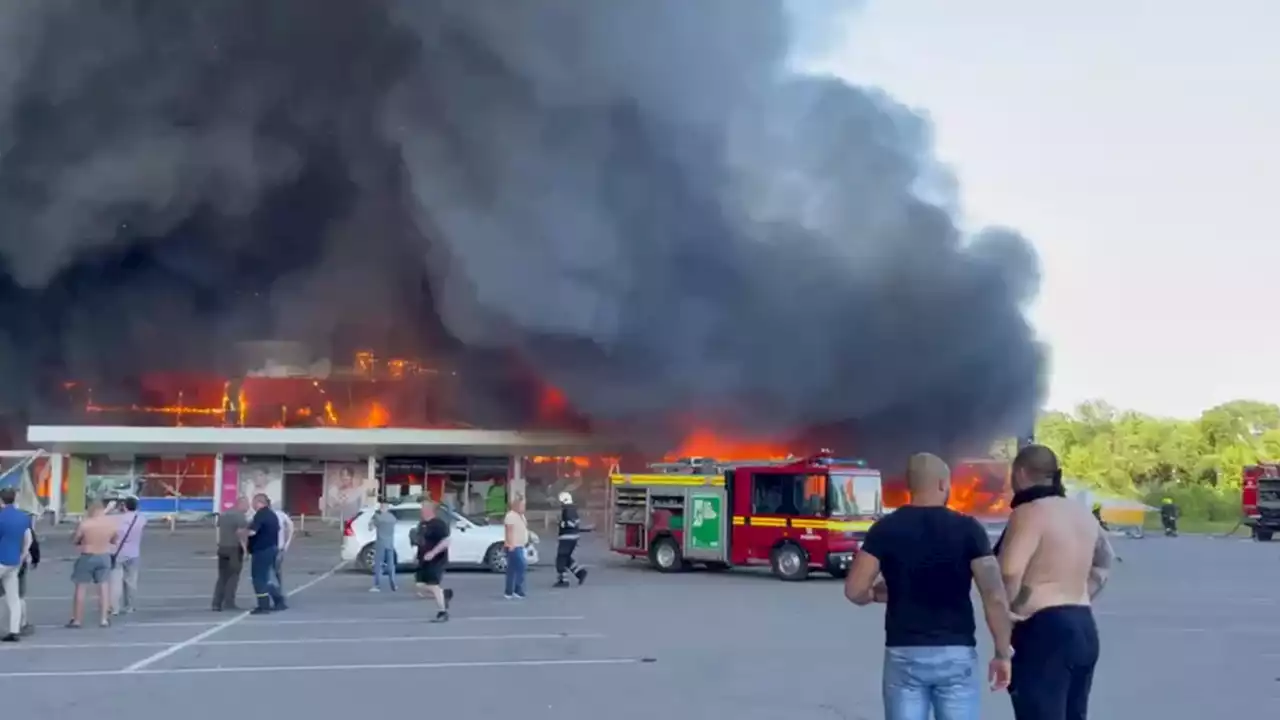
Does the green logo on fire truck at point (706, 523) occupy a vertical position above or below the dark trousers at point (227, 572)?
above

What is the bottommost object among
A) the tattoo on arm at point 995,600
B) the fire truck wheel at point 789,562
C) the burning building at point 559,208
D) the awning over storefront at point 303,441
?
the fire truck wheel at point 789,562

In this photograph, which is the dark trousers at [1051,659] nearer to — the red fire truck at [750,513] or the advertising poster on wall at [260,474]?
the red fire truck at [750,513]

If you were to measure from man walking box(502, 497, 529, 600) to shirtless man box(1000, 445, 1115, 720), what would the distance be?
1104cm

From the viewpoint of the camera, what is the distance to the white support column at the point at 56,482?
118 ft

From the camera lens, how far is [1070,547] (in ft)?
17.1

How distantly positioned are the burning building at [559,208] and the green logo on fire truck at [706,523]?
12.2 metres

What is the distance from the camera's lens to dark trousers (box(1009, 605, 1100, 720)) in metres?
5.07

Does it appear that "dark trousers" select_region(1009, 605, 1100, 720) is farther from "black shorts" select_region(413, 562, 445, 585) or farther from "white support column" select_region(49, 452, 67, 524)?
"white support column" select_region(49, 452, 67, 524)

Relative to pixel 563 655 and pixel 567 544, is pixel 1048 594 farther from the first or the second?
pixel 567 544

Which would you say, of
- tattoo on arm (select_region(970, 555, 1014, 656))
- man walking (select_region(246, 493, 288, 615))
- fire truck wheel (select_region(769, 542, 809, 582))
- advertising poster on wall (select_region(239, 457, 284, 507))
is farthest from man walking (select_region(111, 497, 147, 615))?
advertising poster on wall (select_region(239, 457, 284, 507))

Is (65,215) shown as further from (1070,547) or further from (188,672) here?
(1070,547)

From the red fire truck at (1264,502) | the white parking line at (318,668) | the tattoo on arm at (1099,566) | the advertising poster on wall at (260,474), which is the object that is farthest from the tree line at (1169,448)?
the tattoo on arm at (1099,566)

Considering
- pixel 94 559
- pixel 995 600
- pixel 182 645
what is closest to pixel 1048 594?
pixel 995 600

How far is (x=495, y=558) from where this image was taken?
69.4 ft
